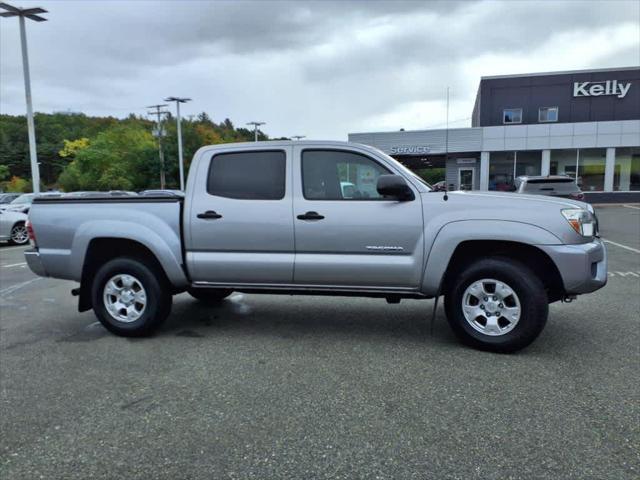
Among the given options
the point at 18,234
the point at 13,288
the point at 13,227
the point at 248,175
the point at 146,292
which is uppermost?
the point at 248,175

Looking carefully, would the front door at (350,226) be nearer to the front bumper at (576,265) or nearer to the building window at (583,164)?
the front bumper at (576,265)

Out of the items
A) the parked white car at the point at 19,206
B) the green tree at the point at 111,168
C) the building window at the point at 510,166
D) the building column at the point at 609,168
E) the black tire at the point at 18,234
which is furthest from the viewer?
the green tree at the point at 111,168

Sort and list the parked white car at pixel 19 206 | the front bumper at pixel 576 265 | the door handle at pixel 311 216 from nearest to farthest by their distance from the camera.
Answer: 1. the front bumper at pixel 576 265
2. the door handle at pixel 311 216
3. the parked white car at pixel 19 206

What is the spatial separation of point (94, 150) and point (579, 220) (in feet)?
246

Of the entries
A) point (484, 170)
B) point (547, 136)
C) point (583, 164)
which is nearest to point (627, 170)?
point (583, 164)

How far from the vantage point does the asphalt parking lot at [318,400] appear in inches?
109

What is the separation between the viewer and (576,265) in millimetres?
4207

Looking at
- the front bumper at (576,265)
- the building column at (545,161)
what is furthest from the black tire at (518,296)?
the building column at (545,161)

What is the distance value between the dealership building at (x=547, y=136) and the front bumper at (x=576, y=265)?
→ 25498 mm

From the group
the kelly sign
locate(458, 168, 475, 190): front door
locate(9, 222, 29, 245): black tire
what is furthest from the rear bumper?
the kelly sign

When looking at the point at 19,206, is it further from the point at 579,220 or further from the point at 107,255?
the point at 579,220

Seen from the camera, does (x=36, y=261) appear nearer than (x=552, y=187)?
Yes

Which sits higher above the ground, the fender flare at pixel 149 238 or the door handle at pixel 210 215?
the door handle at pixel 210 215

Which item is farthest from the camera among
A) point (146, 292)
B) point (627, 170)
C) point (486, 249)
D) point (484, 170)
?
point (484, 170)
